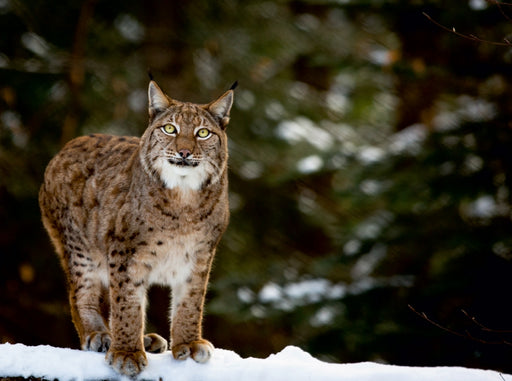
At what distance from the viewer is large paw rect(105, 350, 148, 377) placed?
14.6 ft

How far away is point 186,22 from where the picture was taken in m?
11.3

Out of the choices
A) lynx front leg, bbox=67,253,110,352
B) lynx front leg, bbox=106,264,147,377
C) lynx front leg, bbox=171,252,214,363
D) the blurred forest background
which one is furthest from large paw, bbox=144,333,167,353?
the blurred forest background

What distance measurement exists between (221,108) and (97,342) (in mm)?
1737

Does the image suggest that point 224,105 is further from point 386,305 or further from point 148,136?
point 386,305

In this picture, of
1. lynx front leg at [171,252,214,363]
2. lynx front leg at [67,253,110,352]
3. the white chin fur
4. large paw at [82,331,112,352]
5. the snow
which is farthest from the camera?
lynx front leg at [67,253,110,352]

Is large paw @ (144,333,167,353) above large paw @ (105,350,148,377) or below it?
above

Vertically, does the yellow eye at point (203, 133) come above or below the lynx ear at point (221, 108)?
below

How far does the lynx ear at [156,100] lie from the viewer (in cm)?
465

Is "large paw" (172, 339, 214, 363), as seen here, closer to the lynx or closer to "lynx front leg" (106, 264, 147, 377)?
the lynx

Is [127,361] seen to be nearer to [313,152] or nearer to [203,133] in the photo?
[203,133]

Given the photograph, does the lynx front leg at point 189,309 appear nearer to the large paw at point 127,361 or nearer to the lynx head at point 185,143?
the large paw at point 127,361

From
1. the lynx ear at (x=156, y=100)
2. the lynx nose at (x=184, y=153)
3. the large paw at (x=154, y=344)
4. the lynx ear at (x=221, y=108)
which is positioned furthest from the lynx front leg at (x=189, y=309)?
the lynx ear at (x=156, y=100)

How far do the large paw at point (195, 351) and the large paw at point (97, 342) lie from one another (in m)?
0.60

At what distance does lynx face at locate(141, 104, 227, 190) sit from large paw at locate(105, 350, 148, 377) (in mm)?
1020
